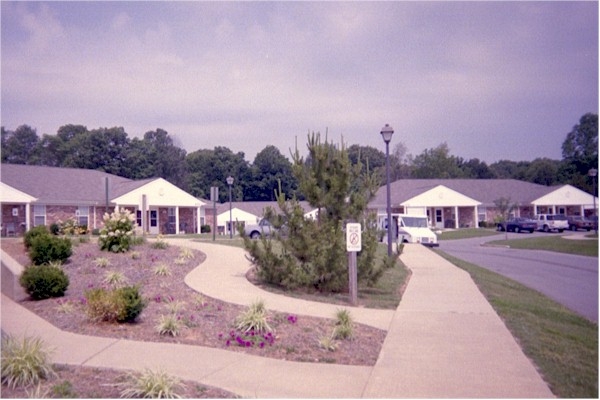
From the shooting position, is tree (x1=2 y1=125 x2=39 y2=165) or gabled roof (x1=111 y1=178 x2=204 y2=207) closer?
gabled roof (x1=111 y1=178 x2=204 y2=207)

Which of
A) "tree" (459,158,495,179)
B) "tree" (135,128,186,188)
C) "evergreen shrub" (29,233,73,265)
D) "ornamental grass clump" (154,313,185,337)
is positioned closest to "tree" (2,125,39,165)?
"tree" (135,128,186,188)

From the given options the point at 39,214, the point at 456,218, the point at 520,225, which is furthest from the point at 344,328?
the point at 456,218

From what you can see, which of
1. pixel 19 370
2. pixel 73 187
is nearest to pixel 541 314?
pixel 19 370

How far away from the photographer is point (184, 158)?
2248 inches

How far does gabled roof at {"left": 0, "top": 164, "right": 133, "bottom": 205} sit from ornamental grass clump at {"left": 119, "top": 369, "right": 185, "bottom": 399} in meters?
26.3

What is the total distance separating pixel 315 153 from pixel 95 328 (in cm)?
572

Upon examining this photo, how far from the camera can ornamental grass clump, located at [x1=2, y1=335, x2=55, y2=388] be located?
543 centimetres

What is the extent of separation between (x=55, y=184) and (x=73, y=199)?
59.5 inches

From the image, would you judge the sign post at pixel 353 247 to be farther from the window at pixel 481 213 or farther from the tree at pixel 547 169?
the window at pixel 481 213

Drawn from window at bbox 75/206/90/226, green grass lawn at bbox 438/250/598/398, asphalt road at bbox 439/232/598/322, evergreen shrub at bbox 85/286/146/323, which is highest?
window at bbox 75/206/90/226

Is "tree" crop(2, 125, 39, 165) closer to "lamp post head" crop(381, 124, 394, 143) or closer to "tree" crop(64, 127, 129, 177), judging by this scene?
"tree" crop(64, 127, 129, 177)

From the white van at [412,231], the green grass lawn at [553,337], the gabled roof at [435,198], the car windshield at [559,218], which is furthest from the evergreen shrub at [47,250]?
the gabled roof at [435,198]

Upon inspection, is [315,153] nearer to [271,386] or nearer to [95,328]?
[95,328]

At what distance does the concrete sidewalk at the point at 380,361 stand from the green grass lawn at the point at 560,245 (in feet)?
14.3
